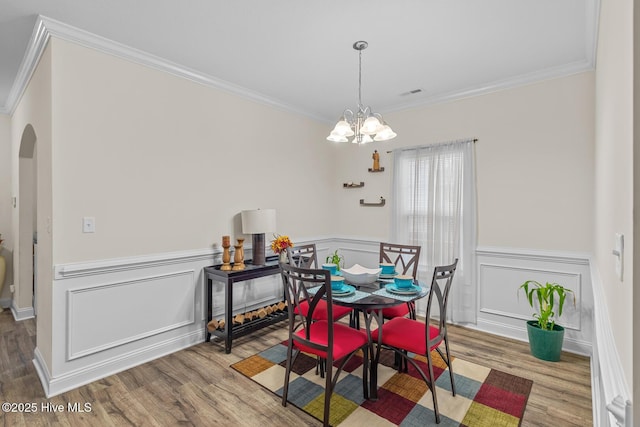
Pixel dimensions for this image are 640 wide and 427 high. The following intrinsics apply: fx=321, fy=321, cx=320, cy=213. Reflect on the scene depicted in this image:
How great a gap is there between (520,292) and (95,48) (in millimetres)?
4456

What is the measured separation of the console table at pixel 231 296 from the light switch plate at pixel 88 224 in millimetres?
1041

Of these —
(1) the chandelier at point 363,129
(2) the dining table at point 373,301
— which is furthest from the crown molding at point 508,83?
(2) the dining table at point 373,301

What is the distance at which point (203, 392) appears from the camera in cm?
237

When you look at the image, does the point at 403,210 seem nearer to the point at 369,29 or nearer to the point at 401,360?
the point at 401,360

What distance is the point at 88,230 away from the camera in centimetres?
252

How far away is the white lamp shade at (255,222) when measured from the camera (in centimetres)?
342

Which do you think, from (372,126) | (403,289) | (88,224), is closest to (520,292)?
(403,289)

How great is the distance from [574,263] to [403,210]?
1800 mm

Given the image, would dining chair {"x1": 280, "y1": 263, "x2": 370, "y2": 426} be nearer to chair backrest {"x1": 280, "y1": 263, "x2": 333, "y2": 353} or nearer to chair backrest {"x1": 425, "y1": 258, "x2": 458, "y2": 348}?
chair backrest {"x1": 280, "y1": 263, "x2": 333, "y2": 353}

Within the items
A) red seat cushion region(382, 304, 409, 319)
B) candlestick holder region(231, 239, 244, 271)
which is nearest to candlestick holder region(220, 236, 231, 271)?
candlestick holder region(231, 239, 244, 271)

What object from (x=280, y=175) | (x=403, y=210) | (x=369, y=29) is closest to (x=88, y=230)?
(x=280, y=175)

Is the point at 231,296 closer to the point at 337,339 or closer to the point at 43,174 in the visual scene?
the point at 337,339

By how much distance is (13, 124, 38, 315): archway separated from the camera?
3600 mm

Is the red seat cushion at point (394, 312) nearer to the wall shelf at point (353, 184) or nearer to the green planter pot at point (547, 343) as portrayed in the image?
the green planter pot at point (547, 343)
